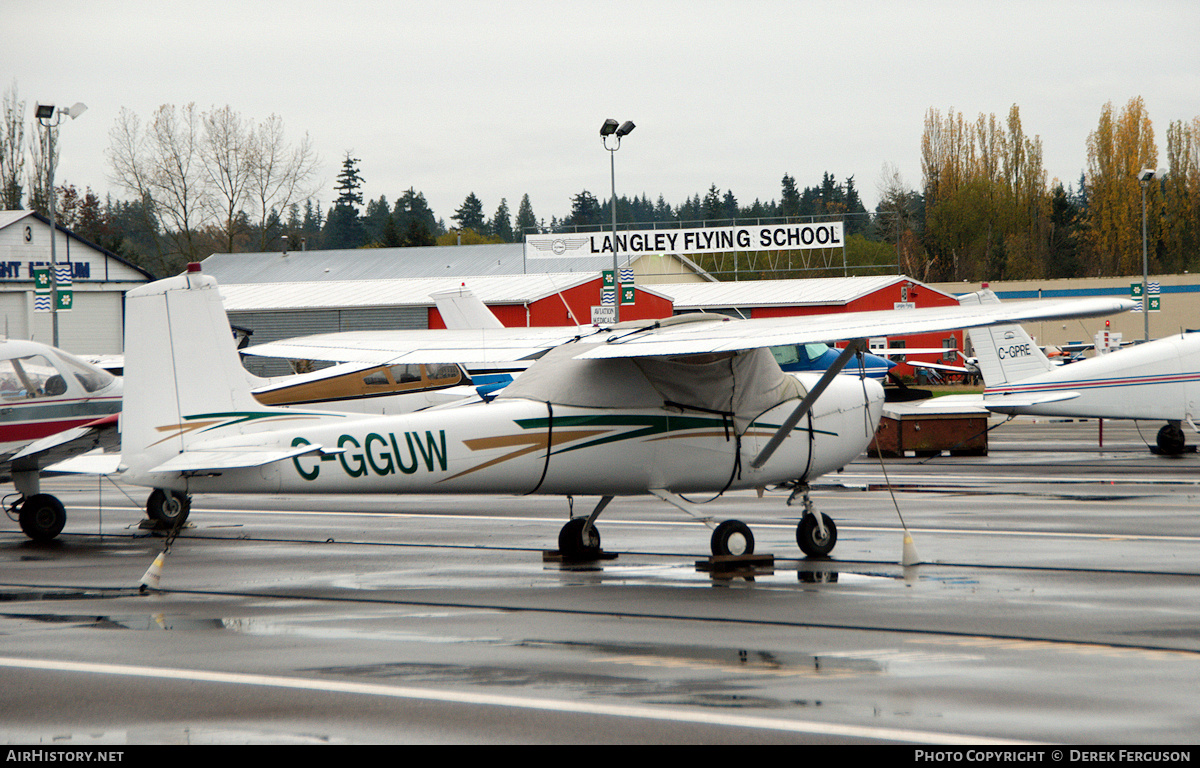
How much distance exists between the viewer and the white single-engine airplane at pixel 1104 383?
2042cm

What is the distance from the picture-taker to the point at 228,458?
8.77 meters

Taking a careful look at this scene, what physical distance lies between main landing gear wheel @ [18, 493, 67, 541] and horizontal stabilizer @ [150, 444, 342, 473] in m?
4.89

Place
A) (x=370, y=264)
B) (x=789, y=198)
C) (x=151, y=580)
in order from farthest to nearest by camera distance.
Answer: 1. (x=789, y=198)
2. (x=370, y=264)
3. (x=151, y=580)

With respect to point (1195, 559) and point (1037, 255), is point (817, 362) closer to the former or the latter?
point (1195, 559)

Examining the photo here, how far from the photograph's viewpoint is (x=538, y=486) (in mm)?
9820

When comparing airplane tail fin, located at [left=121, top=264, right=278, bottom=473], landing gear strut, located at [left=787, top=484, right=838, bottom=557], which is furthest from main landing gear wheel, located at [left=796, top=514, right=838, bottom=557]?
airplane tail fin, located at [left=121, top=264, right=278, bottom=473]

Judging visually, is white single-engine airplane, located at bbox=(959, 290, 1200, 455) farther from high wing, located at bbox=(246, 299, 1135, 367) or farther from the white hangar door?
the white hangar door

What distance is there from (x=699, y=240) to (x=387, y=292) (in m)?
15.8

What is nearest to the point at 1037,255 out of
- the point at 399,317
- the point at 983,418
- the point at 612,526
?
the point at 399,317

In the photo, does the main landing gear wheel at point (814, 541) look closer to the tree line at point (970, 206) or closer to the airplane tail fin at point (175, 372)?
the airplane tail fin at point (175, 372)

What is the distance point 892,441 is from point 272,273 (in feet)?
180

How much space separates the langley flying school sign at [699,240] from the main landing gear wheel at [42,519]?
1707 inches

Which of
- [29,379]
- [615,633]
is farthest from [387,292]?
[615,633]

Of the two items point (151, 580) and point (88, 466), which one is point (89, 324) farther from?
point (151, 580)
